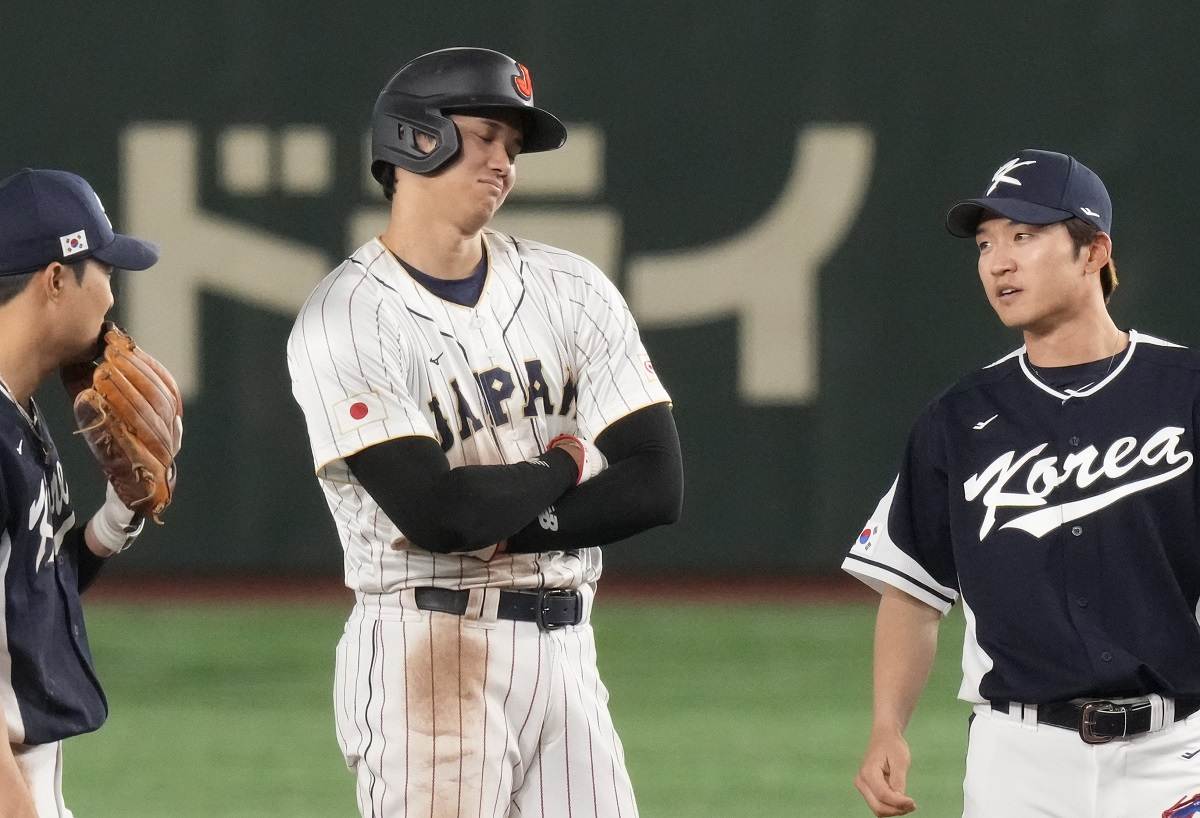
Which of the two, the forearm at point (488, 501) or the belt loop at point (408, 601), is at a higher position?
the forearm at point (488, 501)

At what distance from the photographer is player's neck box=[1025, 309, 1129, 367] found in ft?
11.7

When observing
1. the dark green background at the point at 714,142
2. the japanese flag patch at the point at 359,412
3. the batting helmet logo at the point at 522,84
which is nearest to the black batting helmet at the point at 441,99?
the batting helmet logo at the point at 522,84

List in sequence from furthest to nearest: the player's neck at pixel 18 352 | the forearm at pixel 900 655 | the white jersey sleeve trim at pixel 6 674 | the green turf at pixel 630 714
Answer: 1. the green turf at pixel 630 714
2. the forearm at pixel 900 655
3. the player's neck at pixel 18 352
4. the white jersey sleeve trim at pixel 6 674

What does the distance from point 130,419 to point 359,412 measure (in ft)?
1.37

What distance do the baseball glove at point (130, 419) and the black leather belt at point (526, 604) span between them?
1.73ft

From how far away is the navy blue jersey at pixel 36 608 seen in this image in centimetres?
311

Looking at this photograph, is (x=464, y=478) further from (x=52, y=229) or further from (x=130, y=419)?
(x=52, y=229)

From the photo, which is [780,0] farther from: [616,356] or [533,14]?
[616,356]

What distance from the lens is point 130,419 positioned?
3.41 m

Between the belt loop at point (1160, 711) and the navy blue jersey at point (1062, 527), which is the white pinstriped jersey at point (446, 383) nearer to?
the navy blue jersey at point (1062, 527)

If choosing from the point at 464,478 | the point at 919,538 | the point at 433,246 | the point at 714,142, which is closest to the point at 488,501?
the point at 464,478

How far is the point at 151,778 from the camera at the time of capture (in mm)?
6406

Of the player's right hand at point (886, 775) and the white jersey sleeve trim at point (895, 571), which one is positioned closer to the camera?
the player's right hand at point (886, 775)

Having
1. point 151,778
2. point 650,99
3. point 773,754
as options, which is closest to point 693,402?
point 650,99
